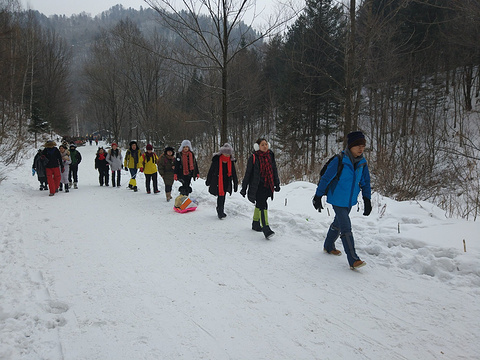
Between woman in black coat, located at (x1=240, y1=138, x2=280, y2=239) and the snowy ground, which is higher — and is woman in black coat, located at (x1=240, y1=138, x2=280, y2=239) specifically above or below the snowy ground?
above

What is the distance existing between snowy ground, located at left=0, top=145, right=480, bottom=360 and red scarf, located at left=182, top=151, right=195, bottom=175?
2.39 meters

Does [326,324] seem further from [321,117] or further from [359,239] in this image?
[321,117]

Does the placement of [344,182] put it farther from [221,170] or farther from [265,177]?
[221,170]

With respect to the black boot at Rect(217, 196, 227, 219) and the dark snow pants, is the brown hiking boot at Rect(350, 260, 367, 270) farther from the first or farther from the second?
the black boot at Rect(217, 196, 227, 219)

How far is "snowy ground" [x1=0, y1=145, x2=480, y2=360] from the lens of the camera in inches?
108

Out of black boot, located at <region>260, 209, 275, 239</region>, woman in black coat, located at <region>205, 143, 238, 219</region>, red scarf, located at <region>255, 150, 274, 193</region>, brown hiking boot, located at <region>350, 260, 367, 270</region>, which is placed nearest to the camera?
brown hiking boot, located at <region>350, 260, 367, 270</region>

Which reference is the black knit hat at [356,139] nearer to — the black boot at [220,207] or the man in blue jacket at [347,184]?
the man in blue jacket at [347,184]

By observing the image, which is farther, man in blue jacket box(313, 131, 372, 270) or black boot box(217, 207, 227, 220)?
black boot box(217, 207, 227, 220)

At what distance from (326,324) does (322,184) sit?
6.81 ft

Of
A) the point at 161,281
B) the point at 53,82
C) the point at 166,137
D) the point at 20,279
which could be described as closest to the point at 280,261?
the point at 161,281

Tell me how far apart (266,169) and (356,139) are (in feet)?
6.54

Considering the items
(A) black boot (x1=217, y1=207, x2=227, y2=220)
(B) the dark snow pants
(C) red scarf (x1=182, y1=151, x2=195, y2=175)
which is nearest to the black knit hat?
(B) the dark snow pants

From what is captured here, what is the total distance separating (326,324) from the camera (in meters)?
3.07

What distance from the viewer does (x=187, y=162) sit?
8.64 metres
